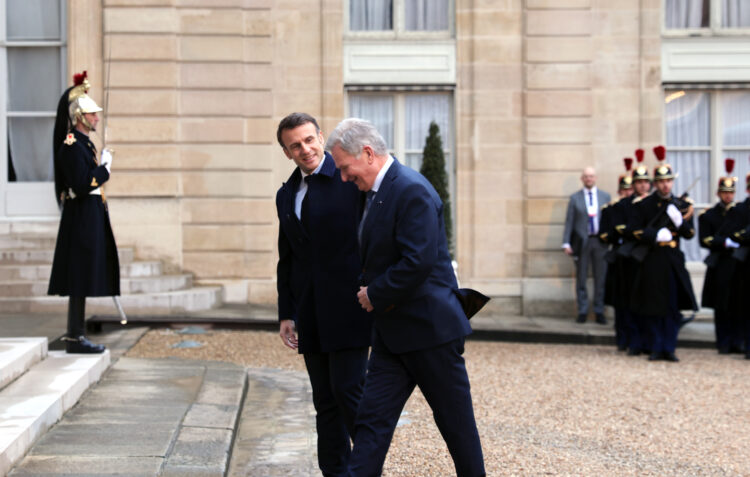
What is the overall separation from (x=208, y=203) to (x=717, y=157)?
649cm

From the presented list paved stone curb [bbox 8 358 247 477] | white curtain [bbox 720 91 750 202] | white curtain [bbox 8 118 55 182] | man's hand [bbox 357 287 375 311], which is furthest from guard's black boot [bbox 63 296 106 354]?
white curtain [bbox 720 91 750 202]

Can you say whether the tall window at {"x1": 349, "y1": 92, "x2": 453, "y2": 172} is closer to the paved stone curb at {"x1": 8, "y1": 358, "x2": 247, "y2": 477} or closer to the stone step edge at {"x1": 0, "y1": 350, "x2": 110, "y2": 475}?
the paved stone curb at {"x1": 8, "y1": 358, "x2": 247, "y2": 477}

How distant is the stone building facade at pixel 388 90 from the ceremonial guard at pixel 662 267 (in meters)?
3.14

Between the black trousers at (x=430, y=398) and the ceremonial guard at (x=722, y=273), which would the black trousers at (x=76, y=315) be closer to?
the black trousers at (x=430, y=398)

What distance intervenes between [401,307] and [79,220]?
13.0 ft

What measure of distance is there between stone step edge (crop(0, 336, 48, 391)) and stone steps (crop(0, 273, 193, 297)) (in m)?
4.68

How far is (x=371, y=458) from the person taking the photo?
420 cm

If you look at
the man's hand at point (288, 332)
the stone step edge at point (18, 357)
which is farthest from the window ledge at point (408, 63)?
the man's hand at point (288, 332)

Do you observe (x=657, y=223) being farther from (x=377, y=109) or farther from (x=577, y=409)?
(x=377, y=109)

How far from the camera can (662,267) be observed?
1057 cm

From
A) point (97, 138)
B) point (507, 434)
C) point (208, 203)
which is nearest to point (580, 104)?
point (208, 203)

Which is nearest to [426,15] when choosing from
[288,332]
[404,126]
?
A: [404,126]

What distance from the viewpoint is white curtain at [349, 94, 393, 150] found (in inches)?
555

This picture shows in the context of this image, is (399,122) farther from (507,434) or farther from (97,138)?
(507,434)
